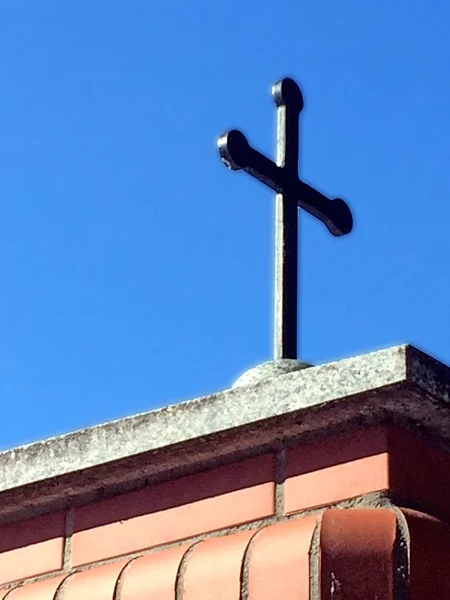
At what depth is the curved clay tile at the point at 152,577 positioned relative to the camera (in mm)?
1488

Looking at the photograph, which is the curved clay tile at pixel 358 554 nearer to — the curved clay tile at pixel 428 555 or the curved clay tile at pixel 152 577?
the curved clay tile at pixel 428 555

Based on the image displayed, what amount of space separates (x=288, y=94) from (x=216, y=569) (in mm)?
868

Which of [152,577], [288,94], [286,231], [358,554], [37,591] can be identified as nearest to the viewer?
[358,554]

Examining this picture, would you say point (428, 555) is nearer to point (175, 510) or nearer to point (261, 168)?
point (175, 510)

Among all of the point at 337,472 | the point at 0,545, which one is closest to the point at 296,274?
the point at 337,472

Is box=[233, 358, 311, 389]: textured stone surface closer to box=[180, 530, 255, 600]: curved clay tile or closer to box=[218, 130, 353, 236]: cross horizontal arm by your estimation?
box=[180, 530, 255, 600]: curved clay tile

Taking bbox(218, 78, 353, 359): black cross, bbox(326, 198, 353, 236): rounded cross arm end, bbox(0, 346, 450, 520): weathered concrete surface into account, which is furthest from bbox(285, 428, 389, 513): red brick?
bbox(326, 198, 353, 236): rounded cross arm end

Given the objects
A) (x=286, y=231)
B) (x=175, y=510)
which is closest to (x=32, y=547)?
(x=175, y=510)

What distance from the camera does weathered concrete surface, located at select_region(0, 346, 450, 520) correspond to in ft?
4.71

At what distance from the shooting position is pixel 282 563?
1402 millimetres

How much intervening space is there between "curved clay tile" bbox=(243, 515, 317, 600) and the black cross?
38 centimetres

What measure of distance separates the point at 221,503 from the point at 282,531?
0.13 metres

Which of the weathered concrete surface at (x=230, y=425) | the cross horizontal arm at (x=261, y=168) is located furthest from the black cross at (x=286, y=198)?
the weathered concrete surface at (x=230, y=425)

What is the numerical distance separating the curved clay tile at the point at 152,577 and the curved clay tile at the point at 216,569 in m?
0.02
